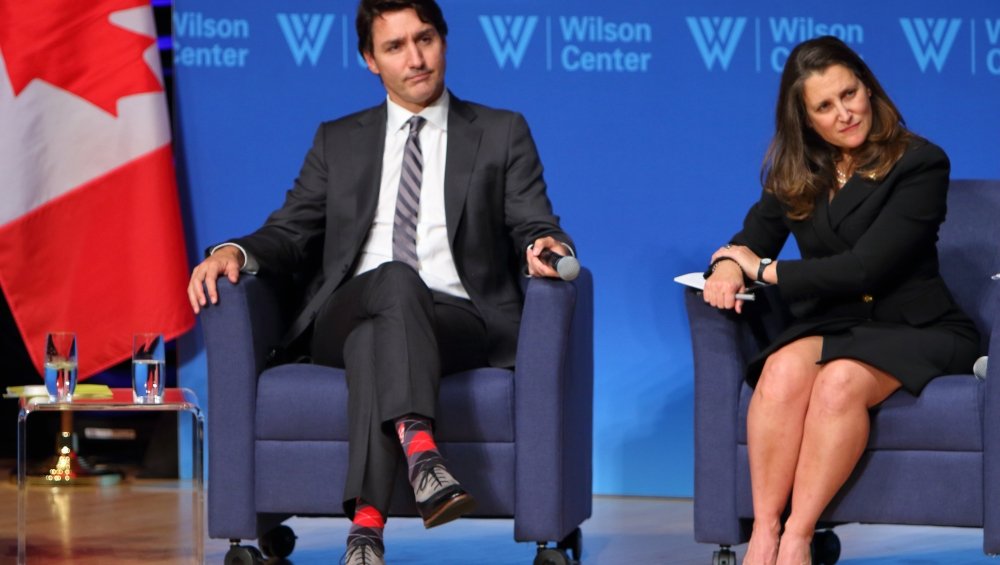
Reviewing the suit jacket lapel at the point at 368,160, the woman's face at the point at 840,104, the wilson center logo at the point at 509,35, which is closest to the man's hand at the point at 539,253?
the suit jacket lapel at the point at 368,160

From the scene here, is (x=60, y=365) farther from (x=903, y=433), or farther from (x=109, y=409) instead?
(x=903, y=433)

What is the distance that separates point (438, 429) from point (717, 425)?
0.60 metres

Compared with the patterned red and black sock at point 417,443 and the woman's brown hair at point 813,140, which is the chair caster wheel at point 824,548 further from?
the patterned red and black sock at point 417,443

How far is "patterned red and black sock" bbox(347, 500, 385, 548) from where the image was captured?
2.77 m

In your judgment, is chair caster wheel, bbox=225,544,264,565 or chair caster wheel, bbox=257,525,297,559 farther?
chair caster wheel, bbox=257,525,297,559

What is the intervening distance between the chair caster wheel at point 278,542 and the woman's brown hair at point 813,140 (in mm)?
1417

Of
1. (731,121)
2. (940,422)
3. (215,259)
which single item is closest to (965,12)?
(731,121)

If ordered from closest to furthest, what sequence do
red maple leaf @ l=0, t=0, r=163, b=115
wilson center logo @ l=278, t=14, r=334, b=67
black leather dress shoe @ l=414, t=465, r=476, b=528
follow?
1. black leather dress shoe @ l=414, t=465, r=476, b=528
2. red maple leaf @ l=0, t=0, r=163, b=115
3. wilson center logo @ l=278, t=14, r=334, b=67

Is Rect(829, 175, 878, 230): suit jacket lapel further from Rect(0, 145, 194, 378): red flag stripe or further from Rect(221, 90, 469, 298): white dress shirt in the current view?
Rect(0, 145, 194, 378): red flag stripe

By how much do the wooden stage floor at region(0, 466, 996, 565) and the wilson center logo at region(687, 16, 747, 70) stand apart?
1.36m

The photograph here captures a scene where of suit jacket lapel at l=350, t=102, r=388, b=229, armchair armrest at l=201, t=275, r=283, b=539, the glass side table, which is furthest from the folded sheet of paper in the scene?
the glass side table

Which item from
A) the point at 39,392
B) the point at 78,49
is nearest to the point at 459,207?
the point at 39,392

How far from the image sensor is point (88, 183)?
14.5ft

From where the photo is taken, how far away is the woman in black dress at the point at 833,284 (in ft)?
9.39
